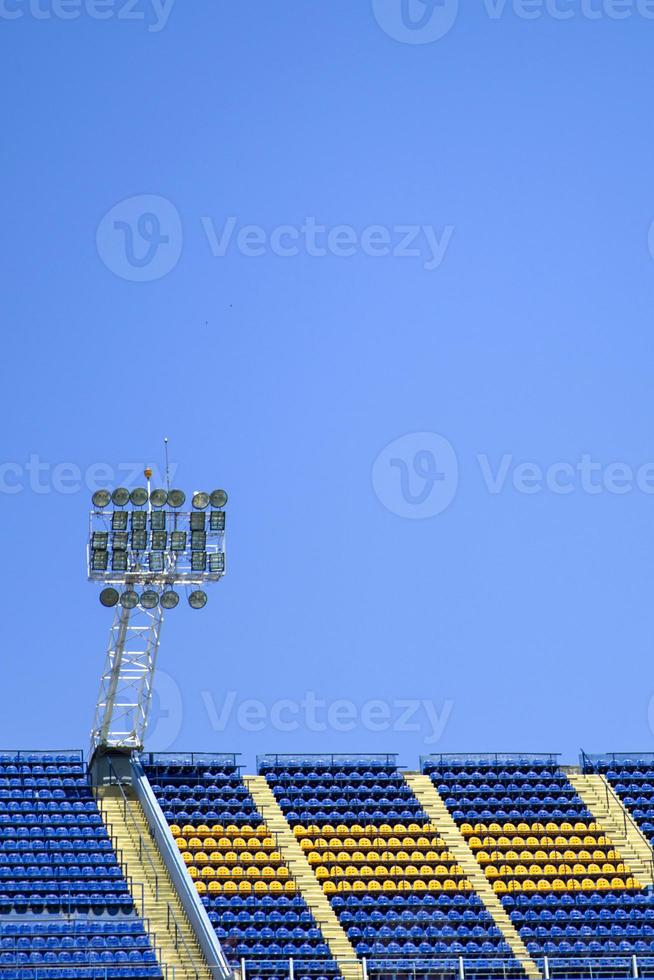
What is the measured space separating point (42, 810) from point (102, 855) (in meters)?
3.64

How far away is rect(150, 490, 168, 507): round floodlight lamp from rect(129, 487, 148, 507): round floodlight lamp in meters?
0.67

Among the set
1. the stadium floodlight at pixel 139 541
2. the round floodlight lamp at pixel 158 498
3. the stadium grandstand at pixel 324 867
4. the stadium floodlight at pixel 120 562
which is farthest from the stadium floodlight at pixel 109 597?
the stadium grandstand at pixel 324 867

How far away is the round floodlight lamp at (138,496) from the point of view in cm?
7538

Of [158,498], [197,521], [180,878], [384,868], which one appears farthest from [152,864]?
[158,498]

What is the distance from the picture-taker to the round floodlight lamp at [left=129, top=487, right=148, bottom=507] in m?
75.4

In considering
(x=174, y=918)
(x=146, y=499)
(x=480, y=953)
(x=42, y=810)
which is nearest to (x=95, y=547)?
(x=146, y=499)

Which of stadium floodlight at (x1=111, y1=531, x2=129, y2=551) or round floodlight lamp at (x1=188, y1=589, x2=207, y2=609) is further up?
stadium floodlight at (x1=111, y1=531, x2=129, y2=551)

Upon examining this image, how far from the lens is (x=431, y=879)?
7125cm

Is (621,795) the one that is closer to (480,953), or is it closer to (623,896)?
(623,896)

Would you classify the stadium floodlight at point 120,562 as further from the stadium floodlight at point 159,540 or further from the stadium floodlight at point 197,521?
the stadium floodlight at point 197,521

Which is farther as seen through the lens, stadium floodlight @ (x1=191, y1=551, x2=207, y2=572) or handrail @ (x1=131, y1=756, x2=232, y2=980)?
stadium floodlight @ (x1=191, y1=551, x2=207, y2=572)

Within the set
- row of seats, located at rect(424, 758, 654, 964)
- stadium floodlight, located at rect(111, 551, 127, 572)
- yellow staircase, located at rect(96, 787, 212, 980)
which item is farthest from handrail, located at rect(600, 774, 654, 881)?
stadium floodlight, located at rect(111, 551, 127, 572)

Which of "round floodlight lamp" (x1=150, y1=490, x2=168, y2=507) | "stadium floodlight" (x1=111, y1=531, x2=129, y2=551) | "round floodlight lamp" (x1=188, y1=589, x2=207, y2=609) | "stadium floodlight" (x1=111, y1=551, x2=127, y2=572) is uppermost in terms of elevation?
"round floodlight lamp" (x1=150, y1=490, x2=168, y2=507)

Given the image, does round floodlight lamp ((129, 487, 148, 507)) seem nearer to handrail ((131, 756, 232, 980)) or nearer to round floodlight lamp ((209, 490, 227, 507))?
round floodlight lamp ((209, 490, 227, 507))
